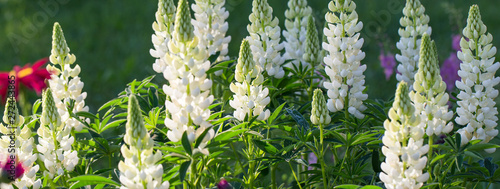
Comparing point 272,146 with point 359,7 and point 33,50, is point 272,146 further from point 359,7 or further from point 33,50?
point 359,7

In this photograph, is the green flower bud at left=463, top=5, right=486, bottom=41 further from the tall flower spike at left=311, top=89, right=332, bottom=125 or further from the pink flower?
the pink flower

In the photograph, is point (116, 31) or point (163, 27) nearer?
point (163, 27)

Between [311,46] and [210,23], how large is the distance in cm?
40

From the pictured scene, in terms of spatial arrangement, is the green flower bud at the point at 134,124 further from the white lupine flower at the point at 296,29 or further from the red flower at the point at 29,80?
the white lupine flower at the point at 296,29

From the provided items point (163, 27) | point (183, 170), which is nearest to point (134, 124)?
point (183, 170)

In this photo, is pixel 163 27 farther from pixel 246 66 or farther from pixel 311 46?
pixel 311 46

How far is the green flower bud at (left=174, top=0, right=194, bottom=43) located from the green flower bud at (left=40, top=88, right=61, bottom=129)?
1.34 feet

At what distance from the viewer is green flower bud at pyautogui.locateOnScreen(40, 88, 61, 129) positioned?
155 cm

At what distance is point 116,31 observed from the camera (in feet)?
18.6

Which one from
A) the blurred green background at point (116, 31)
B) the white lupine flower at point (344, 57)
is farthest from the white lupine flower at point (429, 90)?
the blurred green background at point (116, 31)

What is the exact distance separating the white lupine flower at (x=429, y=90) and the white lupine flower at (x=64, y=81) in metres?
1.00

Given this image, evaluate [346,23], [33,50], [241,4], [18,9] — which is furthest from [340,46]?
[18,9]

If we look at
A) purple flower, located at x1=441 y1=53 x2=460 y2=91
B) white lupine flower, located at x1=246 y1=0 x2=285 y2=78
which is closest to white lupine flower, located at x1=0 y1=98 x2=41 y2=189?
white lupine flower, located at x1=246 y1=0 x2=285 y2=78

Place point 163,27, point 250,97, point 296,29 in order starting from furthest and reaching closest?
point 296,29 < point 163,27 < point 250,97
